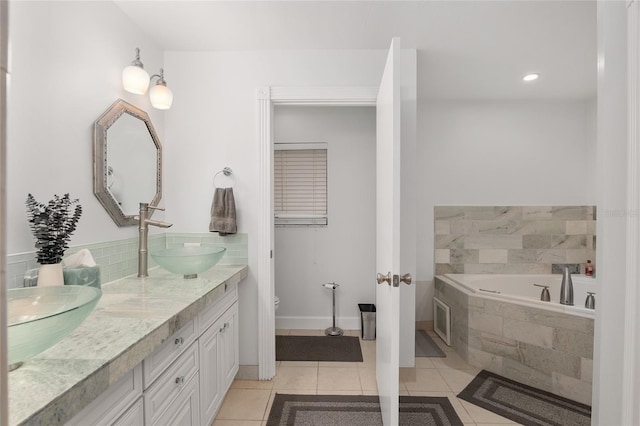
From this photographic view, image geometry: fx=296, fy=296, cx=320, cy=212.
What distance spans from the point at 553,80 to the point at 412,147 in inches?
64.7

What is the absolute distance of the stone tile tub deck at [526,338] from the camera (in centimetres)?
194

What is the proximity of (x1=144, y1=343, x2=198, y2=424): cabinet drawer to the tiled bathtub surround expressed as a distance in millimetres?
2503

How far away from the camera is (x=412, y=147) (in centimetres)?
212

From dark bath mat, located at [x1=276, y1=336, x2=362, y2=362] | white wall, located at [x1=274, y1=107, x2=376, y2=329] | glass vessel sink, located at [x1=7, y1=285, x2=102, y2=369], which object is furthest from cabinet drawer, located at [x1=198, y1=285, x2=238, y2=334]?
white wall, located at [x1=274, y1=107, x2=376, y2=329]

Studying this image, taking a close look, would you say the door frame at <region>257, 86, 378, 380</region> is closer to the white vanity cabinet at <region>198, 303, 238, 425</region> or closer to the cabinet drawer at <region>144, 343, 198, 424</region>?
the white vanity cabinet at <region>198, 303, 238, 425</region>

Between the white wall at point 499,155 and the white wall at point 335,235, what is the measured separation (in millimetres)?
588

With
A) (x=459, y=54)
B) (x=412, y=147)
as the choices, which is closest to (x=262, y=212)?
(x=412, y=147)

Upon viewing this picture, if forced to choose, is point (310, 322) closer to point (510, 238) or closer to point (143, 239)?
point (143, 239)

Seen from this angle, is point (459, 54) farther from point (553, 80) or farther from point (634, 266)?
point (634, 266)

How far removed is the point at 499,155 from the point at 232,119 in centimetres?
269

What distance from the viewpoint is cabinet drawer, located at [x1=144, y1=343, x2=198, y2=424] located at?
104 centimetres

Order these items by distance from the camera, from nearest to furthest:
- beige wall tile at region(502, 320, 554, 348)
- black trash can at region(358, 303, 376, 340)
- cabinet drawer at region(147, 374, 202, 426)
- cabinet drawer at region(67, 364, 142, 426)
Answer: cabinet drawer at region(67, 364, 142, 426) < cabinet drawer at region(147, 374, 202, 426) < beige wall tile at region(502, 320, 554, 348) < black trash can at region(358, 303, 376, 340)

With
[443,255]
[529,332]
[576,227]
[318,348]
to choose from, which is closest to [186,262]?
[318,348]

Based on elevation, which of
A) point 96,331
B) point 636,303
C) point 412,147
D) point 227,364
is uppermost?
point 412,147
